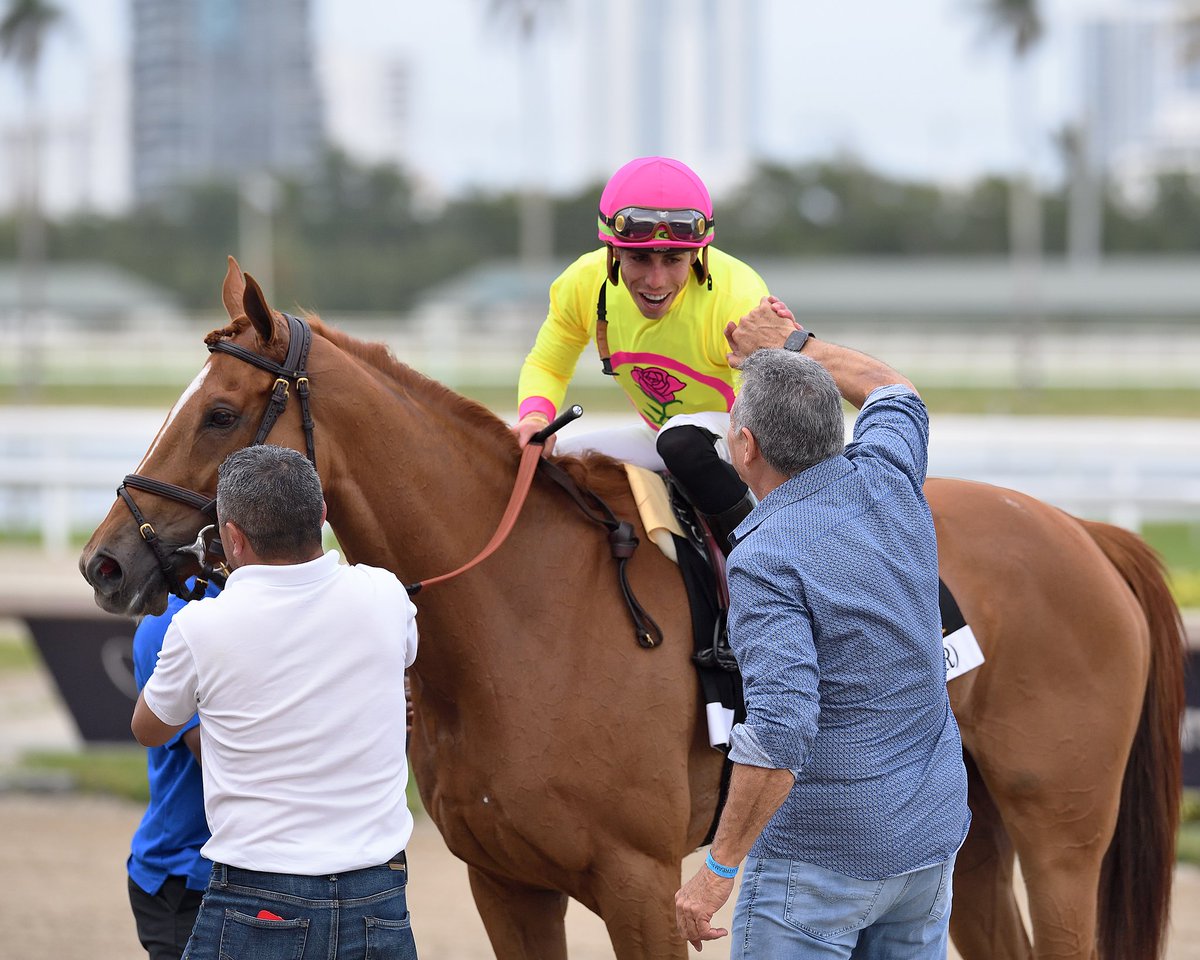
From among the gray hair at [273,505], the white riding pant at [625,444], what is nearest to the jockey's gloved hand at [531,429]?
the white riding pant at [625,444]

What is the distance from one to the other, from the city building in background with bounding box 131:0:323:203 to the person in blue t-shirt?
136m

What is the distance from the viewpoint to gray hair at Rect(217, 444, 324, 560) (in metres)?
2.36

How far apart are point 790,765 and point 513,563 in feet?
3.60

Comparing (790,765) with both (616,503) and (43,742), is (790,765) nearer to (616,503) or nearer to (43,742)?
(616,503)

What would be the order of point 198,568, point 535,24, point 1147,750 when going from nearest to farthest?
point 198,568 → point 1147,750 → point 535,24

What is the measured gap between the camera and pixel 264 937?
236 centimetres

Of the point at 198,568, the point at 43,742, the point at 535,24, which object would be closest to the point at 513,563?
the point at 198,568

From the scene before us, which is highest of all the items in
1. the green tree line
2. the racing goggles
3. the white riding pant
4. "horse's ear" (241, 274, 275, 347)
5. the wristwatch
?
the green tree line

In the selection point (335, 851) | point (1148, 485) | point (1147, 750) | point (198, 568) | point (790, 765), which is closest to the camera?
point (790, 765)

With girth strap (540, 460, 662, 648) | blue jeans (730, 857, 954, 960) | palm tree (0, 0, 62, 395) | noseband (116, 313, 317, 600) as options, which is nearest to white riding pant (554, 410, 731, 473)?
girth strap (540, 460, 662, 648)

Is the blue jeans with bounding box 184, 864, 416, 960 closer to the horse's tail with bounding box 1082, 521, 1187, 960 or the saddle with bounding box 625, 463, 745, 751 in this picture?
the saddle with bounding box 625, 463, 745, 751

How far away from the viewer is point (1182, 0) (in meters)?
28.1

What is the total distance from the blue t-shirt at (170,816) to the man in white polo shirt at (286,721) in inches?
28.0

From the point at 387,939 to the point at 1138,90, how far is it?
6380 inches
